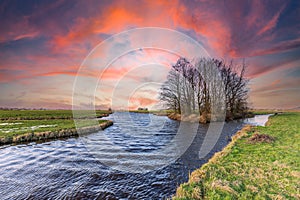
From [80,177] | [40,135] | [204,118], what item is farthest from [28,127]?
[204,118]

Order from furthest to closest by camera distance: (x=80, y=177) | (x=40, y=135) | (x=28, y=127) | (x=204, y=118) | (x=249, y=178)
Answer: (x=204, y=118) < (x=28, y=127) < (x=40, y=135) < (x=80, y=177) < (x=249, y=178)

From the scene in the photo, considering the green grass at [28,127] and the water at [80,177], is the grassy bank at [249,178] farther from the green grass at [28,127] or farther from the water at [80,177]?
the green grass at [28,127]

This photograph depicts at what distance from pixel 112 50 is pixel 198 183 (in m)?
18.9

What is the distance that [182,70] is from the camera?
36.0 metres

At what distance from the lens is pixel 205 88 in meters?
32.5

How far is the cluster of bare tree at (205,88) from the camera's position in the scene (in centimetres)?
3262

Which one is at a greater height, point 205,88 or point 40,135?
point 205,88

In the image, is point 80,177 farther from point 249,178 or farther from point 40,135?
point 40,135

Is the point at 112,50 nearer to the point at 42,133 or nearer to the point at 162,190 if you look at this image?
the point at 42,133

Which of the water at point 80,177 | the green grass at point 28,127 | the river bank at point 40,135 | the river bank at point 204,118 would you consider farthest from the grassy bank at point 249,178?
the river bank at point 204,118

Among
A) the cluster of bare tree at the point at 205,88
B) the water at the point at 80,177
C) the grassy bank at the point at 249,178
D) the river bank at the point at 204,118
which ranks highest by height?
the cluster of bare tree at the point at 205,88

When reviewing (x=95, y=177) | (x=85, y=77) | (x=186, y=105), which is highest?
(x=85, y=77)

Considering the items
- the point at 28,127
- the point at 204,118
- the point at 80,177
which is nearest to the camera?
the point at 80,177

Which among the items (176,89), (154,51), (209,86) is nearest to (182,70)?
(176,89)
